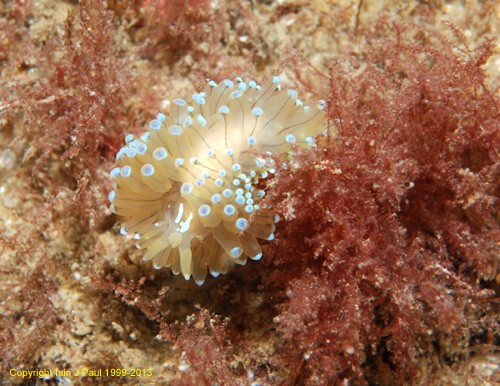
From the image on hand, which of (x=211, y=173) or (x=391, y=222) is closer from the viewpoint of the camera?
(x=211, y=173)

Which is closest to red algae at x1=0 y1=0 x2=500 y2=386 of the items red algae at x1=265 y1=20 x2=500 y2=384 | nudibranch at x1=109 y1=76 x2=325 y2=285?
red algae at x1=265 y1=20 x2=500 y2=384

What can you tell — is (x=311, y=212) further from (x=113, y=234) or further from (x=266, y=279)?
(x=113, y=234)

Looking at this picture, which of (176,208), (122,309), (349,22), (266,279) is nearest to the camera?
(176,208)

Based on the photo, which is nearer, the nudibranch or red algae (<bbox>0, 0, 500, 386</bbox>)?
the nudibranch

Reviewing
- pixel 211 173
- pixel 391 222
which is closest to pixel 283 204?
pixel 211 173

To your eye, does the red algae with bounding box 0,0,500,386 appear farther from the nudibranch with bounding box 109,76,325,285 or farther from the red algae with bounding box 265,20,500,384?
the nudibranch with bounding box 109,76,325,285

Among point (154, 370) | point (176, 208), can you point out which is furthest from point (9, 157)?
point (154, 370)

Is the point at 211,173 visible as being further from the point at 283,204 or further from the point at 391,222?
the point at 391,222

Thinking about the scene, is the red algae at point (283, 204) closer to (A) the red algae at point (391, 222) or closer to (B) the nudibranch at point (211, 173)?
(A) the red algae at point (391, 222)
